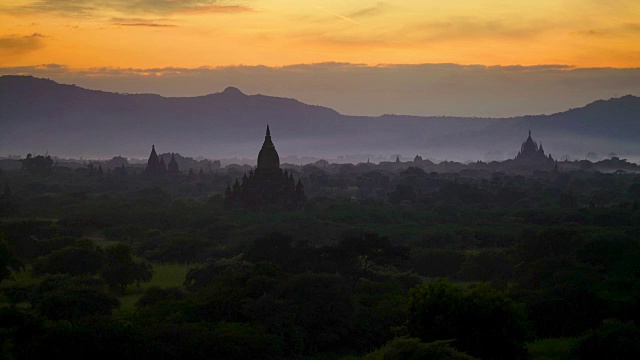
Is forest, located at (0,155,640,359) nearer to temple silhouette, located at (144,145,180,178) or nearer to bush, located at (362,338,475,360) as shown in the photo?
bush, located at (362,338,475,360)

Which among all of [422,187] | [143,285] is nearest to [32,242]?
[143,285]

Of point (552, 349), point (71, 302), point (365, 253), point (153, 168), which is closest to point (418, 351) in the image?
point (552, 349)

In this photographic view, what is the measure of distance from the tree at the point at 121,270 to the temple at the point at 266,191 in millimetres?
39877

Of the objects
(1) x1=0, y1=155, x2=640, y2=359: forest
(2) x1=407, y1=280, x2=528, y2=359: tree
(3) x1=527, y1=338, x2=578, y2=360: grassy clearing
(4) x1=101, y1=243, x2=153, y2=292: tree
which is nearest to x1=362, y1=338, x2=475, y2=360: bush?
(1) x1=0, y1=155, x2=640, y2=359: forest

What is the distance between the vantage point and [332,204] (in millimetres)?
92250

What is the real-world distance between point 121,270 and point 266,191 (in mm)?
42681

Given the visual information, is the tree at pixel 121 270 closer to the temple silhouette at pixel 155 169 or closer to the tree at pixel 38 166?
the temple silhouette at pixel 155 169

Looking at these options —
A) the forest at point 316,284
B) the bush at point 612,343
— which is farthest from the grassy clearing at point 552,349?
the bush at point 612,343

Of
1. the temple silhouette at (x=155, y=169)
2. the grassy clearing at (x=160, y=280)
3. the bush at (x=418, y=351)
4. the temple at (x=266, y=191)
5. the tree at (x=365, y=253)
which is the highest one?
the temple silhouette at (x=155, y=169)

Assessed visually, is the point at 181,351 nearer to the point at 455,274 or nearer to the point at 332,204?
the point at 455,274

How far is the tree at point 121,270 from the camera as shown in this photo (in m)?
47.9

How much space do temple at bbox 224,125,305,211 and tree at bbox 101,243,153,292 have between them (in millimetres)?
39877

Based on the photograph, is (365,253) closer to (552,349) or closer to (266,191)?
(552,349)

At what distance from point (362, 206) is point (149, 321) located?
62.4 meters
